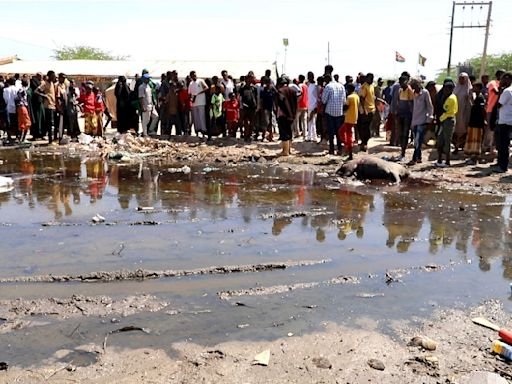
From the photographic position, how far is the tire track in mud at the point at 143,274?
15.9 feet

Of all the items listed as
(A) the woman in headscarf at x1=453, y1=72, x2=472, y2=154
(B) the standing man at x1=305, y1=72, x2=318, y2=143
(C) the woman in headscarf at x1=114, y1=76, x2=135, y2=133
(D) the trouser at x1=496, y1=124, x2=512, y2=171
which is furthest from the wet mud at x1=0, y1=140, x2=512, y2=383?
(C) the woman in headscarf at x1=114, y1=76, x2=135, y2=133

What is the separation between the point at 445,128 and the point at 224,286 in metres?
7.34

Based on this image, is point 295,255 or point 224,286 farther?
point 295,255

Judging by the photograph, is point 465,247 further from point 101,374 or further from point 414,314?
point 101,374

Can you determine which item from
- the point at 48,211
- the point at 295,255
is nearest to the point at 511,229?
the point at 295,255

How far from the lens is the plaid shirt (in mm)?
11594

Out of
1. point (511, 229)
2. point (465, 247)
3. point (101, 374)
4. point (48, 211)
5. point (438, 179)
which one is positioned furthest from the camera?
point (438, 179)

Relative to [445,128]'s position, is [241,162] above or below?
below

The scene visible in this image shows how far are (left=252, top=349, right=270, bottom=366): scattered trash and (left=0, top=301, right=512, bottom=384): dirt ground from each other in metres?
0.02

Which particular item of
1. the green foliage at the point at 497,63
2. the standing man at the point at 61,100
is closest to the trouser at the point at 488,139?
the standing man at the point at 61,100

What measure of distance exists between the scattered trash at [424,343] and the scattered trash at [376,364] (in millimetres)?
359

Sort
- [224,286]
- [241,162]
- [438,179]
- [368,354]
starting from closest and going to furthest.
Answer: [368,354] < [224,286] < [438,179] < [241,162]

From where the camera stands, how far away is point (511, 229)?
682cm

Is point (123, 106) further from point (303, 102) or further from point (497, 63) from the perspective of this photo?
point (497, 63)
